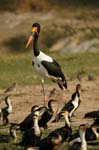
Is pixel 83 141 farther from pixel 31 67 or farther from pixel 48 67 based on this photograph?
pixel 31 67

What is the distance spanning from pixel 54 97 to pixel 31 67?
7.97 m

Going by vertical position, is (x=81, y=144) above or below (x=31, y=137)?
above

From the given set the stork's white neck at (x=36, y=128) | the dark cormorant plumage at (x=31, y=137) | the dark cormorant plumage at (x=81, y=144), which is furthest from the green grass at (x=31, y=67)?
the dark cormorant plumage at (x=81, y=144)

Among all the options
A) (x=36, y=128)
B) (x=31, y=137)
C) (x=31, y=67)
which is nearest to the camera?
(x=31, y=137)

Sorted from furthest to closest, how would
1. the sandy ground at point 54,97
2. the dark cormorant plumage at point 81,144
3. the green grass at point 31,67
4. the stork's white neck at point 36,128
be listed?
the green grass at point 31,67 < the sandy ground at point 54,97 < the stork's white neck at point 36,128 < the dark cormorant plumage at point 81,144

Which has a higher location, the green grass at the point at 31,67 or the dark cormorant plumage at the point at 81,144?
→ the dark cormorant plumage at the point at 81,144

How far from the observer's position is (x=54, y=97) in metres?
20.1

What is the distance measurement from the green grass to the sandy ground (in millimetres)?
1453

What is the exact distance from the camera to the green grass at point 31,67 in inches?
972

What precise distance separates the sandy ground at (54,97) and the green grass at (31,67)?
1.45 meters

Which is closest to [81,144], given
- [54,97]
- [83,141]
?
[83,141]

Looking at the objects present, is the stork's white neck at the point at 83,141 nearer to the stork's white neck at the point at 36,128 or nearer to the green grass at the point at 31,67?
the stork's white neck at the point at 36,128

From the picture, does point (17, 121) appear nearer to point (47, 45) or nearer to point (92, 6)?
point (47, 45)

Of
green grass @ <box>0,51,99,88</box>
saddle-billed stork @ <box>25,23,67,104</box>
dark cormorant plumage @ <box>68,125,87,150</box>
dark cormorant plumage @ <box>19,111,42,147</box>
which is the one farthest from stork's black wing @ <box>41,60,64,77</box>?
green grass @ <box>0,51,99,88</box>
